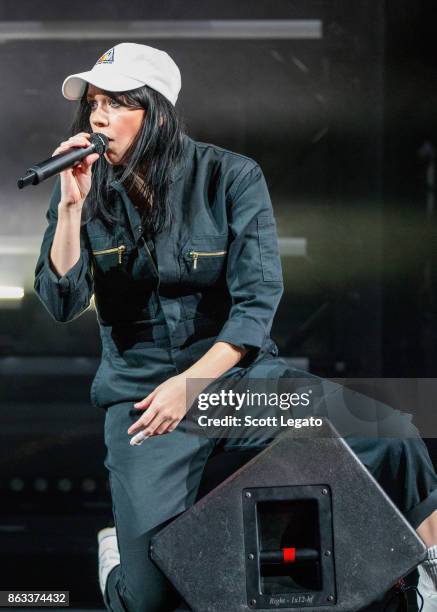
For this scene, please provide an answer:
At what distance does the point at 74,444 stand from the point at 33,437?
0.11m

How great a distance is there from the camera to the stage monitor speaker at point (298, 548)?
1223 millimetres

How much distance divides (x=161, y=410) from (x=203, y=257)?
1.15 ft

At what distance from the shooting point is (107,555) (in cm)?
168

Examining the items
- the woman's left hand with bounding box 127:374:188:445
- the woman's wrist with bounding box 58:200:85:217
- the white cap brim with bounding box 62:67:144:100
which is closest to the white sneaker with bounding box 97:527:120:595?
the woman's left hand with bounding box 127:374:188:445

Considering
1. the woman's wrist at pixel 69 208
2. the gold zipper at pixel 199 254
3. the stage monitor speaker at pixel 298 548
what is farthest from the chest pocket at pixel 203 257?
the stage monitor speaker at pixel 298 548

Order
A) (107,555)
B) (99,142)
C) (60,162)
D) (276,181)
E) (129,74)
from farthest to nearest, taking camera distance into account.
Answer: (276,181) → (107,555) → (129,74) → (99,142) → (60,162)

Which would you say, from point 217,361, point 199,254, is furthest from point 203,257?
point 217,361

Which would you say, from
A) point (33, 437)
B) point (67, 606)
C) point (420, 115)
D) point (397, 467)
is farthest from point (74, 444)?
point (420, 115)

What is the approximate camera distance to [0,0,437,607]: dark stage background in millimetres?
1982

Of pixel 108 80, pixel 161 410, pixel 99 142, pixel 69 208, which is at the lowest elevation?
pixel 161 410

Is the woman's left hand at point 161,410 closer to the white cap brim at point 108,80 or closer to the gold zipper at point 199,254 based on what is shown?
the gold zipper at point 199,254

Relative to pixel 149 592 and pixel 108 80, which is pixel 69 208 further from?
pixel 149 592

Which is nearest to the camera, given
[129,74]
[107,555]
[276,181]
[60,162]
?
[60,162]

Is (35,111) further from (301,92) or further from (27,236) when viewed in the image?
(301,92)
